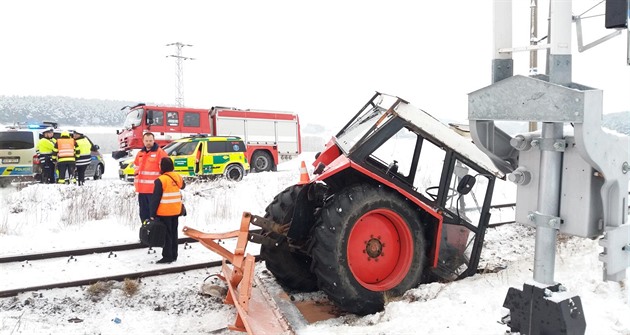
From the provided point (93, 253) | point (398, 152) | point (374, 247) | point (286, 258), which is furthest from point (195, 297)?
point (398, 152)

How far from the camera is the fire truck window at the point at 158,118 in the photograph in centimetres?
2056

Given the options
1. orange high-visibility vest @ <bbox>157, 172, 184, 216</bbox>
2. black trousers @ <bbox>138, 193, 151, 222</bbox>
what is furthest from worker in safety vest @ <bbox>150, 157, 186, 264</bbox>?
black trousers @ <bbox>138, 193, 151, 222</bbox>

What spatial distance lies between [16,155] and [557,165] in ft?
51.8

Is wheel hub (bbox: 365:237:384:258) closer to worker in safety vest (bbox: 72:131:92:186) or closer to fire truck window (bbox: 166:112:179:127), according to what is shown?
worker in safety vest (bbox: 72:131:92:186)

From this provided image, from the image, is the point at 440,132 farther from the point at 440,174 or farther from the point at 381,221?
the point at 381,221

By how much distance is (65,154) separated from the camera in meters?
13.1

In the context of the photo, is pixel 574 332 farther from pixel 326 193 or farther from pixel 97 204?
pixel 97 204

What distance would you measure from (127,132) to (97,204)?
40.3 feet

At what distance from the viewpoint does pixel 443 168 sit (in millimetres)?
4766

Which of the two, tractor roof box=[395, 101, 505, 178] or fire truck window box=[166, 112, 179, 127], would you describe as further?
fire truck window box=[166, 112, 179, 127]

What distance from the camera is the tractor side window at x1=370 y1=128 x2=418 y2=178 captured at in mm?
4801

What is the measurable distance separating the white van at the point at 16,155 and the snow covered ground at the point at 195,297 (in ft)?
24.3

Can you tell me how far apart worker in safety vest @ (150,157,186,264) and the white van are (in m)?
10.6

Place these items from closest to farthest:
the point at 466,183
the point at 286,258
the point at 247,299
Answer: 1. the point at 247,299
2. the point at 466,183
3. the point at 286,258
